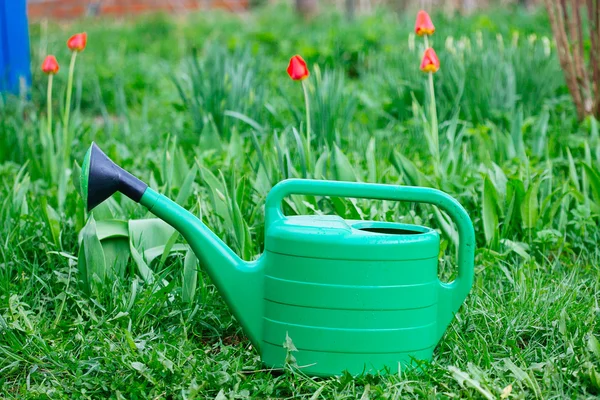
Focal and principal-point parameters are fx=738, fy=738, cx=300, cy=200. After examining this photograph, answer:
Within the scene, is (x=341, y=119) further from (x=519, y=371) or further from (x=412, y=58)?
(x=519, y=371)

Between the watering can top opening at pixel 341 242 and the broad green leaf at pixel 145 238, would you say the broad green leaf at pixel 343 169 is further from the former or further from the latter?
the watering can top opening at pixel 341 242

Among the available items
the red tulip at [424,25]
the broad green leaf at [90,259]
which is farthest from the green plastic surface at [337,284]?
the red tulip at [424,25]

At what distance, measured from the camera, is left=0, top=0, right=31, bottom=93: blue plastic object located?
4.39 m

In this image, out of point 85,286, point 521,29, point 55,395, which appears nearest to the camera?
point 55,395

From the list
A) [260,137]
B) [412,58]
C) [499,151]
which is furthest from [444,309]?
[412,58]

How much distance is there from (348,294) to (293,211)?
0.77 metres

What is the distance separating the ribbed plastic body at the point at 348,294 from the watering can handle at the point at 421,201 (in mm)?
58

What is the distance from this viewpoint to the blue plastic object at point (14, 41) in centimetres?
439

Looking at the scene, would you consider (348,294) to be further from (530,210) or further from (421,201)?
(530,210)

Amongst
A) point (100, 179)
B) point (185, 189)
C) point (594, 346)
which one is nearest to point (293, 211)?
point (185, 189)

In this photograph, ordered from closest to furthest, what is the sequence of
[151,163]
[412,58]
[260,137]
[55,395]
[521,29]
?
[55,395] → [151,163] → [260,137] → [412,58] → [521,29]

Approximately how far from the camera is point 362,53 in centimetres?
563

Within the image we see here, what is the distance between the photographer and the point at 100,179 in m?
1.61

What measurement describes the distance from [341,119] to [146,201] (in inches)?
77.4
